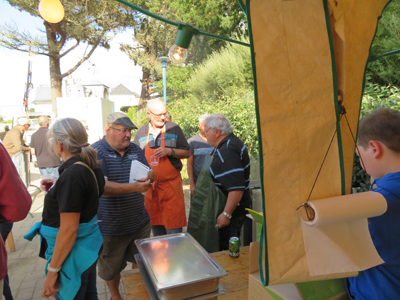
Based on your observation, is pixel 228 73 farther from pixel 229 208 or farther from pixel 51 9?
pixel 229 208

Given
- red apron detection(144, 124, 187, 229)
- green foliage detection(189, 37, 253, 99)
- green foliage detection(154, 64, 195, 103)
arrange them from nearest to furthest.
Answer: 1. red apron detection(144, 124, 187, 229)
2. green foliage detection(189, 37, 253, 99)
3. green foliage detection(154, 64, 195, 103)

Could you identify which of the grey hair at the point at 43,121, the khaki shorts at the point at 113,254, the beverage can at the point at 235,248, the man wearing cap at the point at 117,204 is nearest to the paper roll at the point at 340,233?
the beverage can at the point at 235,248

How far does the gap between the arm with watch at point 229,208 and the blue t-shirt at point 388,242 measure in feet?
4.91

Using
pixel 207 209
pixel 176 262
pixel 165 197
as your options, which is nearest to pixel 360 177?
pixel 207 209

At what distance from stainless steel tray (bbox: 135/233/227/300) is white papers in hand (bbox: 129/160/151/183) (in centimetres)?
67

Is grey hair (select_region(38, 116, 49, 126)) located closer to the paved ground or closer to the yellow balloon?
the paved ground

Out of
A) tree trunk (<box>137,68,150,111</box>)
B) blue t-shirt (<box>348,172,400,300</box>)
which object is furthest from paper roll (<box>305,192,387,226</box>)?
tree trunk (<box>137,68,150,111</box>)

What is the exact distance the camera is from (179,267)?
4.51 ft

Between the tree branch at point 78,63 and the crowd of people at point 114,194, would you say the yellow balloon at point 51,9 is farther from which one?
the tree branch at point 78,63

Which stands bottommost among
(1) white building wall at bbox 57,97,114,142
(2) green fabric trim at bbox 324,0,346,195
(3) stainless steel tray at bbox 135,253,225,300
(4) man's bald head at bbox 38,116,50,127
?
(3) stainless steel tray at bbox 135,253,225,300

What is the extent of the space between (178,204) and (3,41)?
16.7 metres

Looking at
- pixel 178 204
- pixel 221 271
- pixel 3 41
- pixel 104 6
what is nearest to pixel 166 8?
pixel 104 6

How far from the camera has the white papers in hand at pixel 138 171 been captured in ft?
7.34

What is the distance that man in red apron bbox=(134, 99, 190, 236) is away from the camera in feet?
10.3
